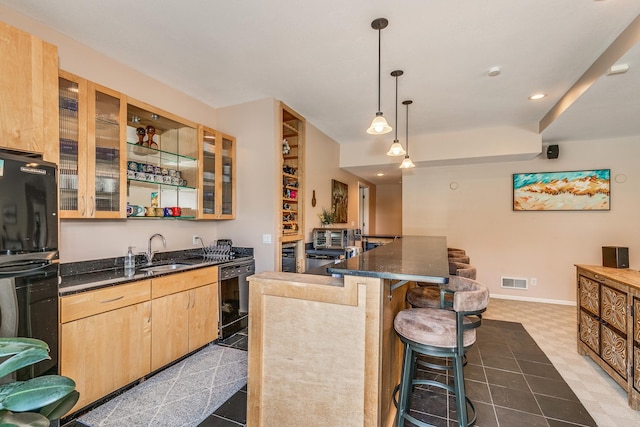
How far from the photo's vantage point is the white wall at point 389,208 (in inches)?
367

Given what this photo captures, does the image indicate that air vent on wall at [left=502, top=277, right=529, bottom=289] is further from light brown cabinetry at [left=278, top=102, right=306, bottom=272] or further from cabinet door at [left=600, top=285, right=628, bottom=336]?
light brown cabinetry at [left=278, top=102, right=306, bottom=272]

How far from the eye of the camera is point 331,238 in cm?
425

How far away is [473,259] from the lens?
534 cm

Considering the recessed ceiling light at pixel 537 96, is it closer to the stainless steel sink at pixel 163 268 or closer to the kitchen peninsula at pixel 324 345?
the kitchen peninsula at pixel 324 345

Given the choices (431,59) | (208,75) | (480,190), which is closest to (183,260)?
(208,75)

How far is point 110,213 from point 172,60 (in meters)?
1.54

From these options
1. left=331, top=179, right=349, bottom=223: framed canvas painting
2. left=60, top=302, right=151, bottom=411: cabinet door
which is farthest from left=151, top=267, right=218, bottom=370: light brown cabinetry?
left=331, top=179, right=349, bottom=223: framed canvas painting

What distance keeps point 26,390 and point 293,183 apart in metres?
3.61

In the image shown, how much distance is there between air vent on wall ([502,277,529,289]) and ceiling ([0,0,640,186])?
2.65 m

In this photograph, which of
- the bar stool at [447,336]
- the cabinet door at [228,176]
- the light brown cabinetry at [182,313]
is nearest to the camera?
the bar stool at [447,336]

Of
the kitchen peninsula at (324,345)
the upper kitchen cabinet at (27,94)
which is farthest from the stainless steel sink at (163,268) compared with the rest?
the kitchen peninsula at (324,345)

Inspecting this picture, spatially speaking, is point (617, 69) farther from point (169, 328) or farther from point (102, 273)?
point (102, 273)

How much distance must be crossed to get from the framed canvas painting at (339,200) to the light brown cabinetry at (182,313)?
110 inches

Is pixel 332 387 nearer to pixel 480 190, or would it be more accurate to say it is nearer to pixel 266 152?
pixel 266 152
